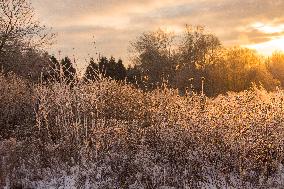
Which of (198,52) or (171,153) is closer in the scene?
(171,153)

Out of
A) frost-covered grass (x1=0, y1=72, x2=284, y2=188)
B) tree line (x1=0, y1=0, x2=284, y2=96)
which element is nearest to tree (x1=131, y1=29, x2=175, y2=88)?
tree line (x1=0, y1=0, x2=284, y2=96)

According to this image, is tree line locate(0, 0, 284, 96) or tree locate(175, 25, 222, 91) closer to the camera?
tree line locate(0, 0, 284, 96)

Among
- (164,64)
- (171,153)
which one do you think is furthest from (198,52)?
(171,153)

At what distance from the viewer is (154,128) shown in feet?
32.9

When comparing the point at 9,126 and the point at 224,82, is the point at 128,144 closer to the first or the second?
the point at 9,126

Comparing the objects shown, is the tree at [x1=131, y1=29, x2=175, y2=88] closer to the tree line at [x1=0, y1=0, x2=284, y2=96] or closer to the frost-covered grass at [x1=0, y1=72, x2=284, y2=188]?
the tree line at [x1=0, y1=0, x2=284, y2=96]

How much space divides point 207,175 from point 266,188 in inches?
44.6

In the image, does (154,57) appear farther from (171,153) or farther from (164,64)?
(171,153)

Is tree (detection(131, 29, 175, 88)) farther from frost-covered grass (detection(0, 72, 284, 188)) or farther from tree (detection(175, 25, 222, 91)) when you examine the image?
frost-covered grass (detection(0, 72, 284, 188))

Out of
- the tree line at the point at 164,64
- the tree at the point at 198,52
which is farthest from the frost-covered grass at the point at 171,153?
the tree at the point at 198,52

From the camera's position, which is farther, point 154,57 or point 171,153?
point 154,57

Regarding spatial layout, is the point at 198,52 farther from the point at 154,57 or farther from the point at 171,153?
the point at 171,153

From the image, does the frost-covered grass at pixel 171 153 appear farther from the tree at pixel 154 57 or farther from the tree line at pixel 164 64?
the tree at pixel 154 57

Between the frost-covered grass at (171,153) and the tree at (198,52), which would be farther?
the tree at (198,52)
